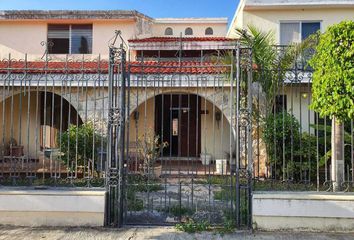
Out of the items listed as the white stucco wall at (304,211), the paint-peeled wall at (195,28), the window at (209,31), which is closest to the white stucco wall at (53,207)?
the white stucco wall at (304,211)

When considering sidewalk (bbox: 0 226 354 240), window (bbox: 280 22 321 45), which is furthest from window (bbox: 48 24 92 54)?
sidewalk (bbox: 0 226 354 240)

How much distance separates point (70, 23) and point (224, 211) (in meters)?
12.4

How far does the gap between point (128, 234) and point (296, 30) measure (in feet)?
37.1

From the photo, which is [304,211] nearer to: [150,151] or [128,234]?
[128,234]

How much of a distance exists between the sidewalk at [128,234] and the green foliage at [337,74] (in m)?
1.86

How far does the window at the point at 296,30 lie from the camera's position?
→ 14.0 m

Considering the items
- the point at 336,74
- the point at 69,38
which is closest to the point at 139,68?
the point at 336,74

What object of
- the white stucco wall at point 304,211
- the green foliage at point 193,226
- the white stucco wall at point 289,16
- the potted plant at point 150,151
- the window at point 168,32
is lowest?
the green foliage at point 193,226

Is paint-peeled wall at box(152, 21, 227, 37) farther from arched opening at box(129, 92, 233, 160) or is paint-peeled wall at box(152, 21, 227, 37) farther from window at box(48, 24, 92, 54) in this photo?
arched opening at box(129, 92, 233, 160)

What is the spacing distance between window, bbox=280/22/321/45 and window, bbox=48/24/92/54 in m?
8.07

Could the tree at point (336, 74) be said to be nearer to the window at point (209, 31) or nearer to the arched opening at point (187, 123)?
the arched opening at point (187, 123)

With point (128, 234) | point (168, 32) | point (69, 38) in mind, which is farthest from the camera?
point (168, 32)

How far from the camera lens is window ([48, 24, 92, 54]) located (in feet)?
51.9

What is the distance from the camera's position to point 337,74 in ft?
17.3
